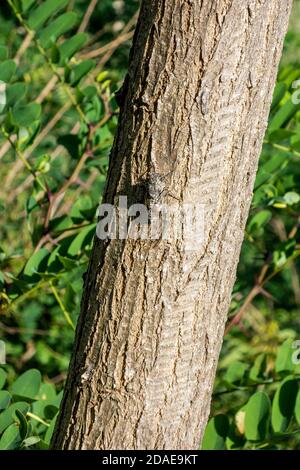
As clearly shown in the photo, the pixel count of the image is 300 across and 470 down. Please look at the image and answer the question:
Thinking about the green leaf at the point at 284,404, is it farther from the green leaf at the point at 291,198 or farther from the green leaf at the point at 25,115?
the green leaf at the point at 25,115

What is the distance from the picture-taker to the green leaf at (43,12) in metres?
1.92

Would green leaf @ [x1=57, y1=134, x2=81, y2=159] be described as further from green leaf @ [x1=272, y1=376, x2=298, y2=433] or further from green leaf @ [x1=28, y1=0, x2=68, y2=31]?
green leaf @ [x1=272, y1=376, x2=298, y2=433]

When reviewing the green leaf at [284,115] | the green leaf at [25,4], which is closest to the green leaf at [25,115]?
the green leaf at [25,4]

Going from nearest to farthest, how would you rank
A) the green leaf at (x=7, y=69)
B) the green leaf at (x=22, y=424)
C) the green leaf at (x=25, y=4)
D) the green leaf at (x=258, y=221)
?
the green leaf at (x=22, y=424), the green leaf at (x=7, y=69), the green leaf at (x=25, y=4), the green leaf at (x=258, y=221)

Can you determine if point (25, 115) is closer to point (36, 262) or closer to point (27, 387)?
point (36, 262)

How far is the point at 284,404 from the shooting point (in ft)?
5.51

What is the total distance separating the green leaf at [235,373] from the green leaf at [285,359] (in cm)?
17

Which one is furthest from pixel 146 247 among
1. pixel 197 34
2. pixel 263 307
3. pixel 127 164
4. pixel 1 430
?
pixel 263 307

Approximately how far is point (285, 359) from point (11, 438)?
2.18 ft

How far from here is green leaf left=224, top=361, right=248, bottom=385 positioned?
2004 mm

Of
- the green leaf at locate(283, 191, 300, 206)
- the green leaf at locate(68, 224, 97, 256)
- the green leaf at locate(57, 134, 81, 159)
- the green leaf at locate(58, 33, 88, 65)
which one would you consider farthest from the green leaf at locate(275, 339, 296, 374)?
the green leaf at locate(58, 33, 88, 65)

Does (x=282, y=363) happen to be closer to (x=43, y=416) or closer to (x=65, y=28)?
(x=43, y=416)

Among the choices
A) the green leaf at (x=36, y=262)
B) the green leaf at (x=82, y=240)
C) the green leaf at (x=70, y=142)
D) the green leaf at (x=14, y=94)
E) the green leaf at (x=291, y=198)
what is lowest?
the green leaf at (x=36, y=262)

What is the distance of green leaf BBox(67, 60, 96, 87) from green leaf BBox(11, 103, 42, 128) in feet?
0.48
